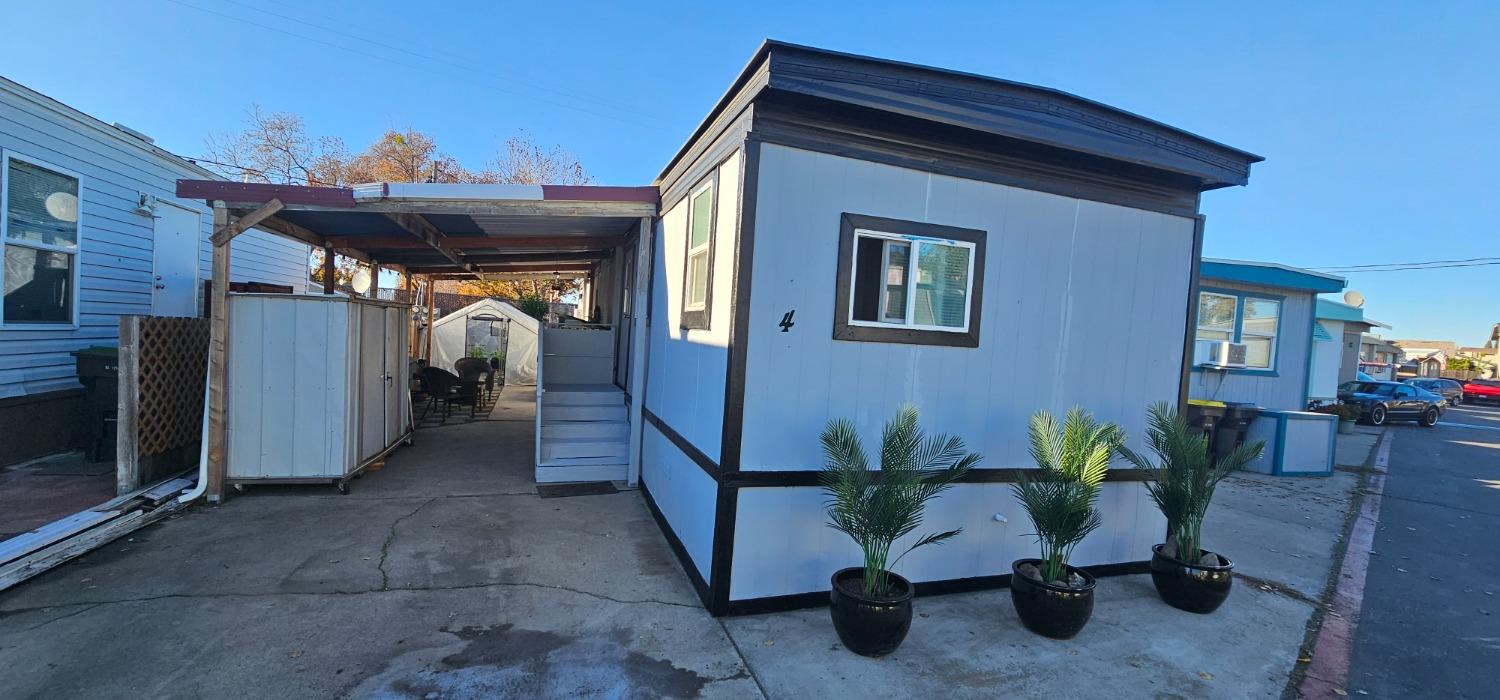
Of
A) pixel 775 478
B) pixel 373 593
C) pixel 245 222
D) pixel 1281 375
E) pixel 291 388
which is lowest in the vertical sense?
pixel 373 593

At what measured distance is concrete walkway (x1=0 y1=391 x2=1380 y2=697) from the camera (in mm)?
2975

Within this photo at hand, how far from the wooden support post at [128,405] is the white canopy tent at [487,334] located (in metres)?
9.96

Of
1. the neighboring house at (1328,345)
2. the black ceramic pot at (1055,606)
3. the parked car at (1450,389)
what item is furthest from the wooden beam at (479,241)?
the parked car at (1450,389)

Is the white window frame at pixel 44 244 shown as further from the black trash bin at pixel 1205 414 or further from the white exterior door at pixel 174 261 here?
the black trash bin at pixel 1205 414

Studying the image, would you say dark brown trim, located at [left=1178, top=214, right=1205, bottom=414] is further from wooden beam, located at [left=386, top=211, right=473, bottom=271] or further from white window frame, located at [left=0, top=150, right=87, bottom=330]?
white window frame, located at [left=0, top=150, right=87, bottom=330]

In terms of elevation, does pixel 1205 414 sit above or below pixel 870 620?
above

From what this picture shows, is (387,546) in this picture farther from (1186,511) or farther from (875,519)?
(1186,511)

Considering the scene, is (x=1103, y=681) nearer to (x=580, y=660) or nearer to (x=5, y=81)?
(x=580, y=660)

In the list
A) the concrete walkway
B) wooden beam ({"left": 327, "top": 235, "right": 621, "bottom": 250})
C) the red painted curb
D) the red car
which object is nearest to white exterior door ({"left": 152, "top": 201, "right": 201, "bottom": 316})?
wooden beam ({"left": 327, "top": 235, "right": 621, "bottom": 250})

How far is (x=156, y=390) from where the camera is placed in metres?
5.45

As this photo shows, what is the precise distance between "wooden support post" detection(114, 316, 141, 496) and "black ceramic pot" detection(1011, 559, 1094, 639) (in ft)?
22.0

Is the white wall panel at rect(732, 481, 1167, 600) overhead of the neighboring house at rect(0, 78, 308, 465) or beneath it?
beneath

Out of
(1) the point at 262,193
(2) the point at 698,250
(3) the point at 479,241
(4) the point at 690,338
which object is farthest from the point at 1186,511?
(3) the point at 479,241

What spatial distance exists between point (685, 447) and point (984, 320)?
219cm
